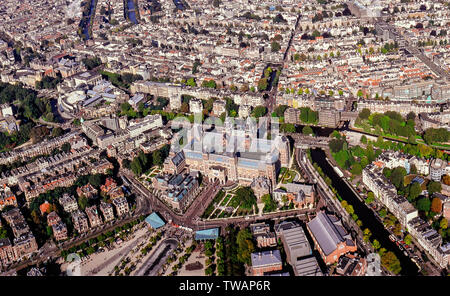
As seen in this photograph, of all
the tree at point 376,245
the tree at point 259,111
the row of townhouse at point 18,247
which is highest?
the tree at point 259,111

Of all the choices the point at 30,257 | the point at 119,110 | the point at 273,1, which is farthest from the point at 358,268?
the point at 273,1

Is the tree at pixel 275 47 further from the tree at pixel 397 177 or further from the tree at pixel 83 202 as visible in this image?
the tree at pixel 83 202

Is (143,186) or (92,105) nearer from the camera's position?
(143,186)

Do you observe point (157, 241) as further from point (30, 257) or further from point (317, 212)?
point (317, 212)

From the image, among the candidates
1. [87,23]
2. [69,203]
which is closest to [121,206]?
[69,203]

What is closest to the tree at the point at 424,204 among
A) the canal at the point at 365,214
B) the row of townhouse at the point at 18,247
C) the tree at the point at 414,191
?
the tree at the point at 414,191

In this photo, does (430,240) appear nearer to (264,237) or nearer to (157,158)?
(264,237)

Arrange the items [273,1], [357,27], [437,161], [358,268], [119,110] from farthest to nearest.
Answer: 1. [273,1]
2. [357,27]
3. [119,110]
4. [437,161]
5. [358,268]
